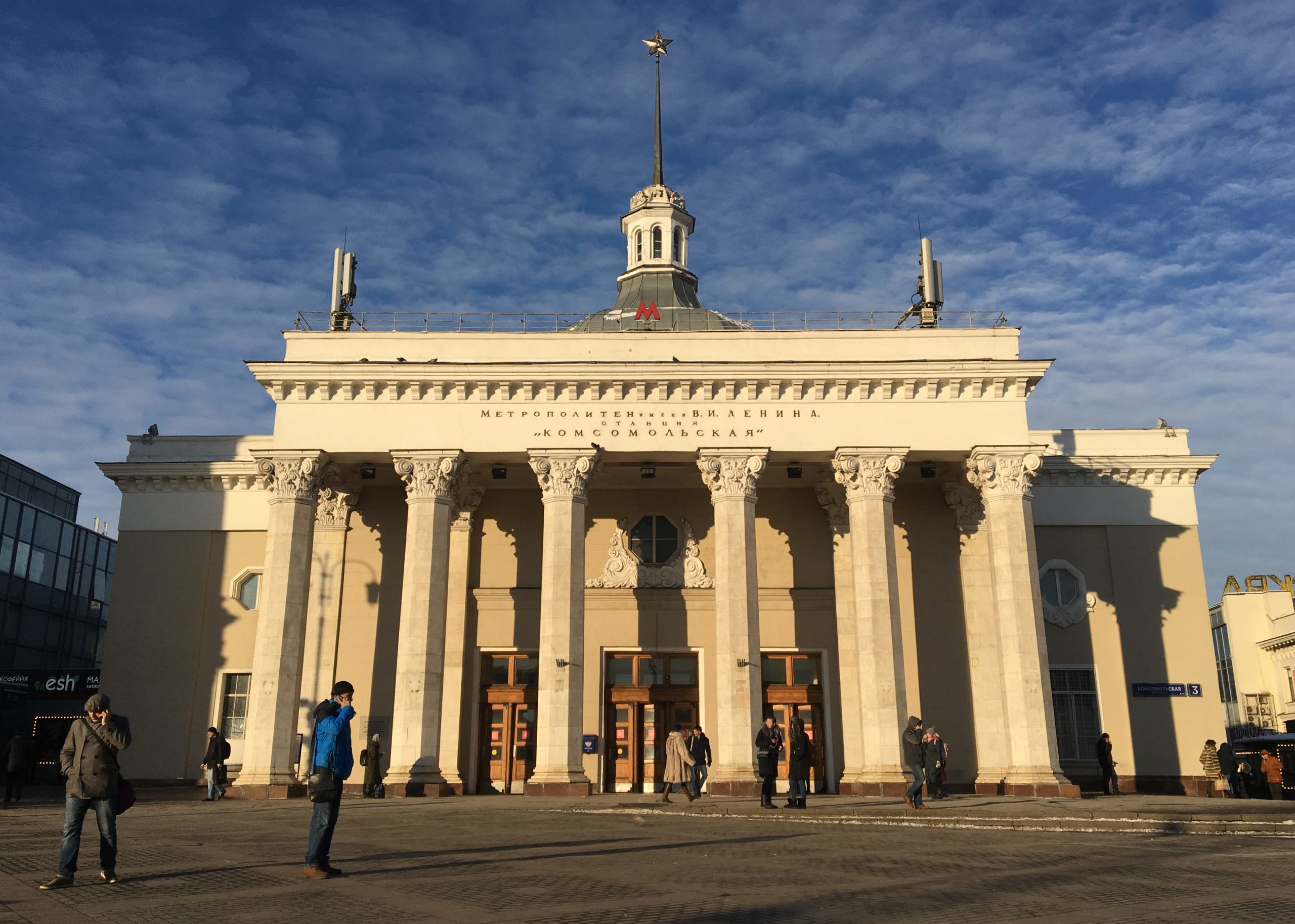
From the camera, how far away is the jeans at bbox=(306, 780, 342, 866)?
1028cm

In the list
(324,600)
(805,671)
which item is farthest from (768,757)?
(324,600)

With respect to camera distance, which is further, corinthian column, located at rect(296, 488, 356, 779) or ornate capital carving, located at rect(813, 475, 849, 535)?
ornate capital carving, located at rect(813, 475, 849, 535)

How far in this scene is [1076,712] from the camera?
30875 mm

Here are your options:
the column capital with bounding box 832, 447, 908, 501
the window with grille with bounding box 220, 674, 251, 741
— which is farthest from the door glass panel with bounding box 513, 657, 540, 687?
the column capital with bounding box 832, 447, 908, 501

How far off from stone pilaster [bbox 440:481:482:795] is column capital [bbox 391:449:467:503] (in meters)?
1.16

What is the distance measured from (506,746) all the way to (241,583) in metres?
9.51

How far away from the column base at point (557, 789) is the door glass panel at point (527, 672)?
488cm

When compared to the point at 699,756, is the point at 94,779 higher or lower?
lower

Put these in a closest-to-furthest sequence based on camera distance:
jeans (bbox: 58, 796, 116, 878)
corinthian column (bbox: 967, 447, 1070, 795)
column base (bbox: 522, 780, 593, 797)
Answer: jeans (bbox: 58, 796, 116, 878) < column base (bbox: 522, 780, 593, 797) < corinthian column (bbox: 967, 447, 1070, 795)

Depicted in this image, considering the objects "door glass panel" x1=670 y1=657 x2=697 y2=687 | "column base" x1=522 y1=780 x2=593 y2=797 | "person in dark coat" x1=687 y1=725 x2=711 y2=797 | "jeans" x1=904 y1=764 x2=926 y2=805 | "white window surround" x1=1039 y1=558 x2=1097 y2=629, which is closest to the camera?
"jeans" x1=904 y1=764 x2=926 y2=805

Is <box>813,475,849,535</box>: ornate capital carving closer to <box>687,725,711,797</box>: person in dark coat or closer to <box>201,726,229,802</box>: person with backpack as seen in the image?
<box>687,725,711,797</box>: person in dark coat

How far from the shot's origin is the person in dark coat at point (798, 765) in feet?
67.8

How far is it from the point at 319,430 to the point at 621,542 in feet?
28.5

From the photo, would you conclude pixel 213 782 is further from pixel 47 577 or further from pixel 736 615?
pixel 47 577
